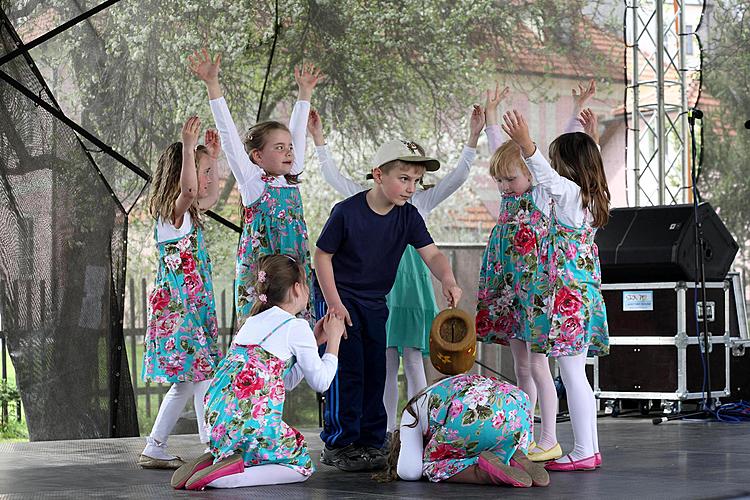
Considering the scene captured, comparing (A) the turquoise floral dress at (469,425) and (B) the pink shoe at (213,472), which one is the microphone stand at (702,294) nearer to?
(A) the turquoise floral dress at (469,425)

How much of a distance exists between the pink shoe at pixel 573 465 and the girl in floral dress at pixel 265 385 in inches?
29.1

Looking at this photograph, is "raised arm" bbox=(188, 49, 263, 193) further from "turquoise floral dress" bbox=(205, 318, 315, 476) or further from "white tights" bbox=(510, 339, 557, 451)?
"white tights" bbox=(510, 339, 557, 451)

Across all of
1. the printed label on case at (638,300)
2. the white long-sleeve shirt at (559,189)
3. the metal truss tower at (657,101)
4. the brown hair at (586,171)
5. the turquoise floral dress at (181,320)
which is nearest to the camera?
the white long-sleeve shirt at (559,189)

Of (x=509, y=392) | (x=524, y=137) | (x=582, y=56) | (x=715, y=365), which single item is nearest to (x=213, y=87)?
(x=524, y=137)

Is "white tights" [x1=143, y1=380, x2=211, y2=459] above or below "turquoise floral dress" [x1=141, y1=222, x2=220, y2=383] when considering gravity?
below

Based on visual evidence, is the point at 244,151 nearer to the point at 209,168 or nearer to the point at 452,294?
the point at 209,168

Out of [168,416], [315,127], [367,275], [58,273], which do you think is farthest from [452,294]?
[58,273]

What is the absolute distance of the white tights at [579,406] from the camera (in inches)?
130

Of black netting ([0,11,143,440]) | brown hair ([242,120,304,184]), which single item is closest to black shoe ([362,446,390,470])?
brown hair ([242,120,304,184])

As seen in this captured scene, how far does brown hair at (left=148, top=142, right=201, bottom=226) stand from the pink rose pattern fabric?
30.4 inches

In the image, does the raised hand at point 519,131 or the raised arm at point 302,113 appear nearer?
the raised hand at point 519,131

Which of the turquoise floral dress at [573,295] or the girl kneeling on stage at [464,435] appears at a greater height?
the turquoise floral dress at [573,295]

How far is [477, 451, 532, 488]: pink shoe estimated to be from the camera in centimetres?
293

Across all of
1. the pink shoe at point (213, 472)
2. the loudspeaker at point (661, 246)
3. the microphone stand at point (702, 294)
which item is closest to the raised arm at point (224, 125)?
the pink shoe at point (213, 472)
